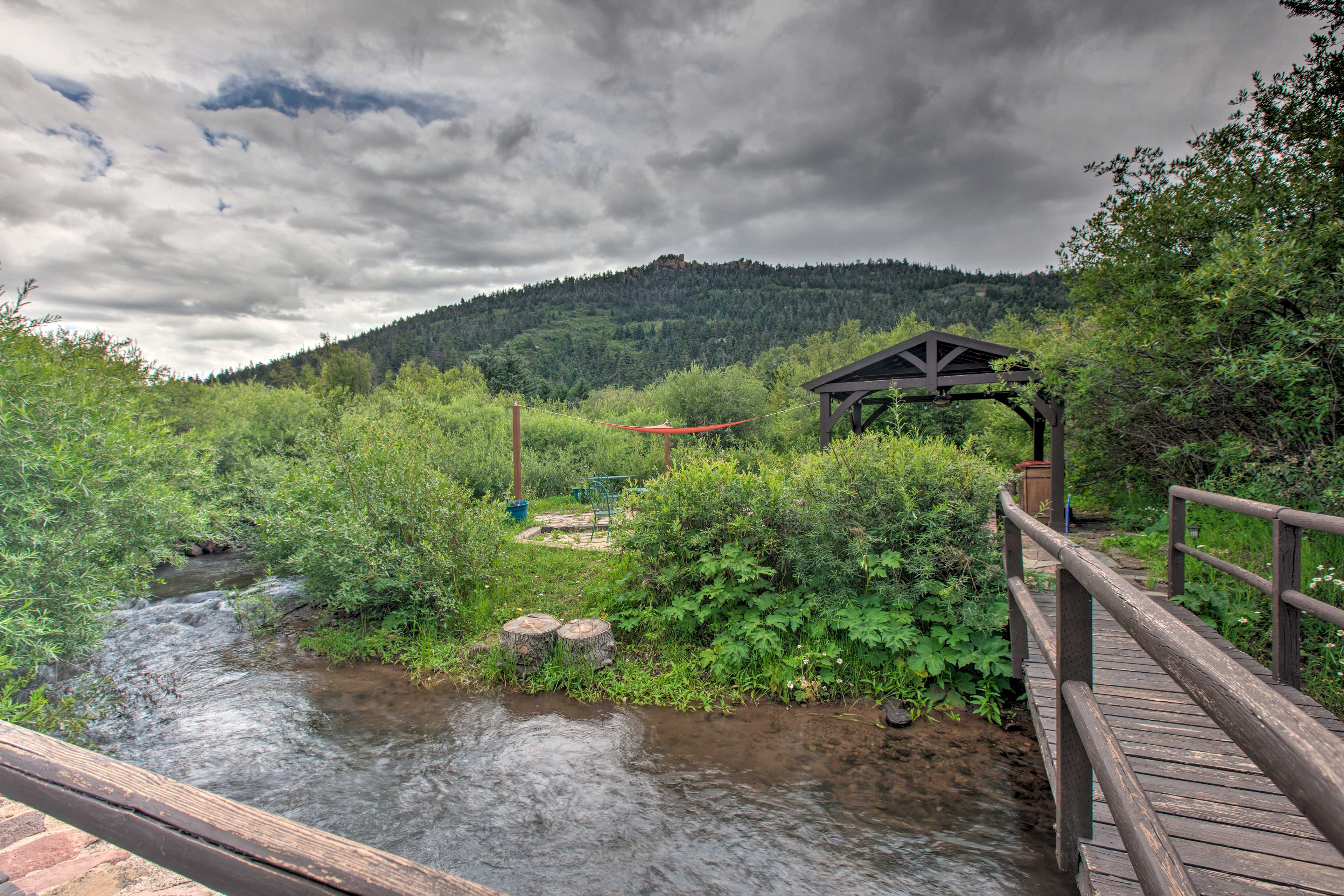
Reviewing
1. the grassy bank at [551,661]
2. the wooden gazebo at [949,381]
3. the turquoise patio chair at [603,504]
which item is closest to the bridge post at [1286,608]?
the grassy bank at [551,661]

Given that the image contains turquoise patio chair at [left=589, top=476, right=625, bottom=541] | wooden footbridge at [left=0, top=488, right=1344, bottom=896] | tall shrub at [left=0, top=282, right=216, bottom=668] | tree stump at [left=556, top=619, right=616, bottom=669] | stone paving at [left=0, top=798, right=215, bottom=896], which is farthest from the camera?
turquoise patio chair at [left=589, top=476, right=625, bottom=541]

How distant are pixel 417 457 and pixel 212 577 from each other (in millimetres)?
4748

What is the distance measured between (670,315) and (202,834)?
81998 mm

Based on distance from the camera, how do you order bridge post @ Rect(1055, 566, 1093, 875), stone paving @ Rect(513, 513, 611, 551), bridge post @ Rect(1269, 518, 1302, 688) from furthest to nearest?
1. stone paving @ Rect(513, 513, 611, 551)
2. bridge post @ Rect(1269, 518, 1302, 688)
3. bridge post @ Rect(1055, 566, 1093, 875)

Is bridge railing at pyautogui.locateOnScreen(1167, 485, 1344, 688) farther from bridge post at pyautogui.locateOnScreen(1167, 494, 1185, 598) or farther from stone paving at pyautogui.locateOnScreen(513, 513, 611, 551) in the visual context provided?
stone paving at pyautogui.locateOnScreen(513, 513, 611, 551)

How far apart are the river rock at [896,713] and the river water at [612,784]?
0.10m

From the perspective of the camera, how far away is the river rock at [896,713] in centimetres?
409

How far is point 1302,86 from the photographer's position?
18.1ft

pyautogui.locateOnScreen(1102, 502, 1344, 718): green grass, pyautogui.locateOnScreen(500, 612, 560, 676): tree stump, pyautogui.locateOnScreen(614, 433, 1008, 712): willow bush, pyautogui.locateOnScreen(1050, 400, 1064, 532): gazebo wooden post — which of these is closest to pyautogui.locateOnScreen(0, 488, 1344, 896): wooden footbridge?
pyautogui.locateOnScreen(1102, 502, 1344, 718): green grass

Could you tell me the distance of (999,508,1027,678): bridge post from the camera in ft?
11.4

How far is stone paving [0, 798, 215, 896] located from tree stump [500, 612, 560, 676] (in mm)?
2625

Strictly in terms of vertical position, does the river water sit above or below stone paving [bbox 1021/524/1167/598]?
below

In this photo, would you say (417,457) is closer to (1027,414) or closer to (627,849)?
(627,849)

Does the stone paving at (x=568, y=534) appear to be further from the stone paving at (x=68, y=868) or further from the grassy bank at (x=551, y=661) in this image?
the stone paving at (x=68, y=868)
